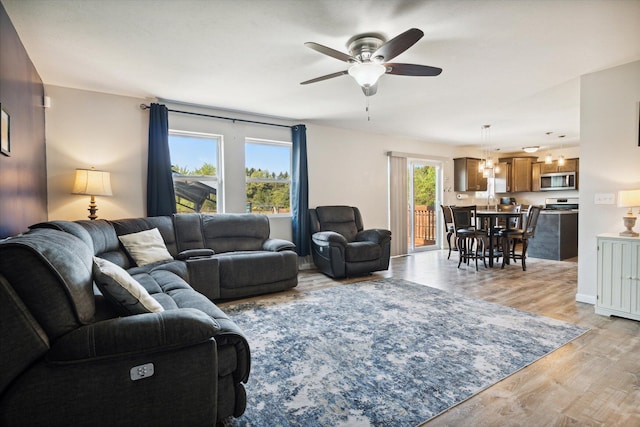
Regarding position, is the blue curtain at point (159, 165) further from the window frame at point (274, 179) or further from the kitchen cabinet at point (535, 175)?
the kitchen cabinet at point (535, 175)

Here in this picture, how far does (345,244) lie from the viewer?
4.60 meters

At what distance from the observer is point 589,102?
3355 mm

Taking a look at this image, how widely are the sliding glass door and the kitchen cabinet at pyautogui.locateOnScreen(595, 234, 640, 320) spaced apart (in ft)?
13.3

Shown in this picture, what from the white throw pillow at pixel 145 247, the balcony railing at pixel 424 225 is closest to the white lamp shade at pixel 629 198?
the balcony railing at pixel 424 225

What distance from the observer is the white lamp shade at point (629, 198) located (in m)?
2.90

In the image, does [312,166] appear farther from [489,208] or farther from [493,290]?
[489,208]

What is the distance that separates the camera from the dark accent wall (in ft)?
7.25

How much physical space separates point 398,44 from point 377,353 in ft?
7.29

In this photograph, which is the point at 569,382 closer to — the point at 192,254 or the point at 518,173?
the point at 192,254

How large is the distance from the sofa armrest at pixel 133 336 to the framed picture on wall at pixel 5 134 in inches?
66.7

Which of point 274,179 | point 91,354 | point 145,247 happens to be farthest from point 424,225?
point 91,354

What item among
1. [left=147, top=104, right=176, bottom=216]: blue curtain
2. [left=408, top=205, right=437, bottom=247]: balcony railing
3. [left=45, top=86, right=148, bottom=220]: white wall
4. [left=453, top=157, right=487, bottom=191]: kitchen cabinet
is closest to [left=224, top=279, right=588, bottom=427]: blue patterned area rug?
[left=147, top=104, right=176, bottom=216]: blue curtain

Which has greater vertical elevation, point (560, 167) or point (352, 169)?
point (560, 167)

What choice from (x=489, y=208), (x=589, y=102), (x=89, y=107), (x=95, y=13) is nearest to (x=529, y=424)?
(x=589, y=102)
